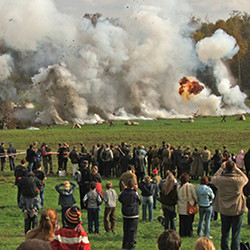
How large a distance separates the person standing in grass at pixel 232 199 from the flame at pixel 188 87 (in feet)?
141

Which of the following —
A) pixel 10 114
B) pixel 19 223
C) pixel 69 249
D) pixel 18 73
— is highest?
pixel 18 73

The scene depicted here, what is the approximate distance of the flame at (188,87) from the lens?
51062 millimetres

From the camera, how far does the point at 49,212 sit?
664 centimetres

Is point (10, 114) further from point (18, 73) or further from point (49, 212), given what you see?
point (49, 212)

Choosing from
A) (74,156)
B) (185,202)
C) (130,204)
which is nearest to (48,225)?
(130,204)

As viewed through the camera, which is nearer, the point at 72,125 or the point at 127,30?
the point at 72,125

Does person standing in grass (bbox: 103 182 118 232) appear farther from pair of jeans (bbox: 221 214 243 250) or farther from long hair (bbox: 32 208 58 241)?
long hair (bbox: 32 208 58 241)

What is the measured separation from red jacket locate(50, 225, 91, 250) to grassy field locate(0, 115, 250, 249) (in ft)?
11.1

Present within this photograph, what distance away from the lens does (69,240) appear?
255 inches

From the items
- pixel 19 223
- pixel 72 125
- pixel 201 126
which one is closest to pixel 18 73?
pixel 72 125

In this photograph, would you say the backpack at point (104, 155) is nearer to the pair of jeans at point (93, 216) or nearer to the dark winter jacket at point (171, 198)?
the pair of jeans at point (93, 216)

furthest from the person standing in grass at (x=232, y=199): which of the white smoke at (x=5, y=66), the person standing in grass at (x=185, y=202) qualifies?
the white smoke at (x=5, y=66)

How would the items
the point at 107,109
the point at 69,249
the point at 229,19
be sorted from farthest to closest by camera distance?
the point at 229,19 < the point at 107,109 < the point at 69,249

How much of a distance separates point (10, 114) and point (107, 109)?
10066 mm
